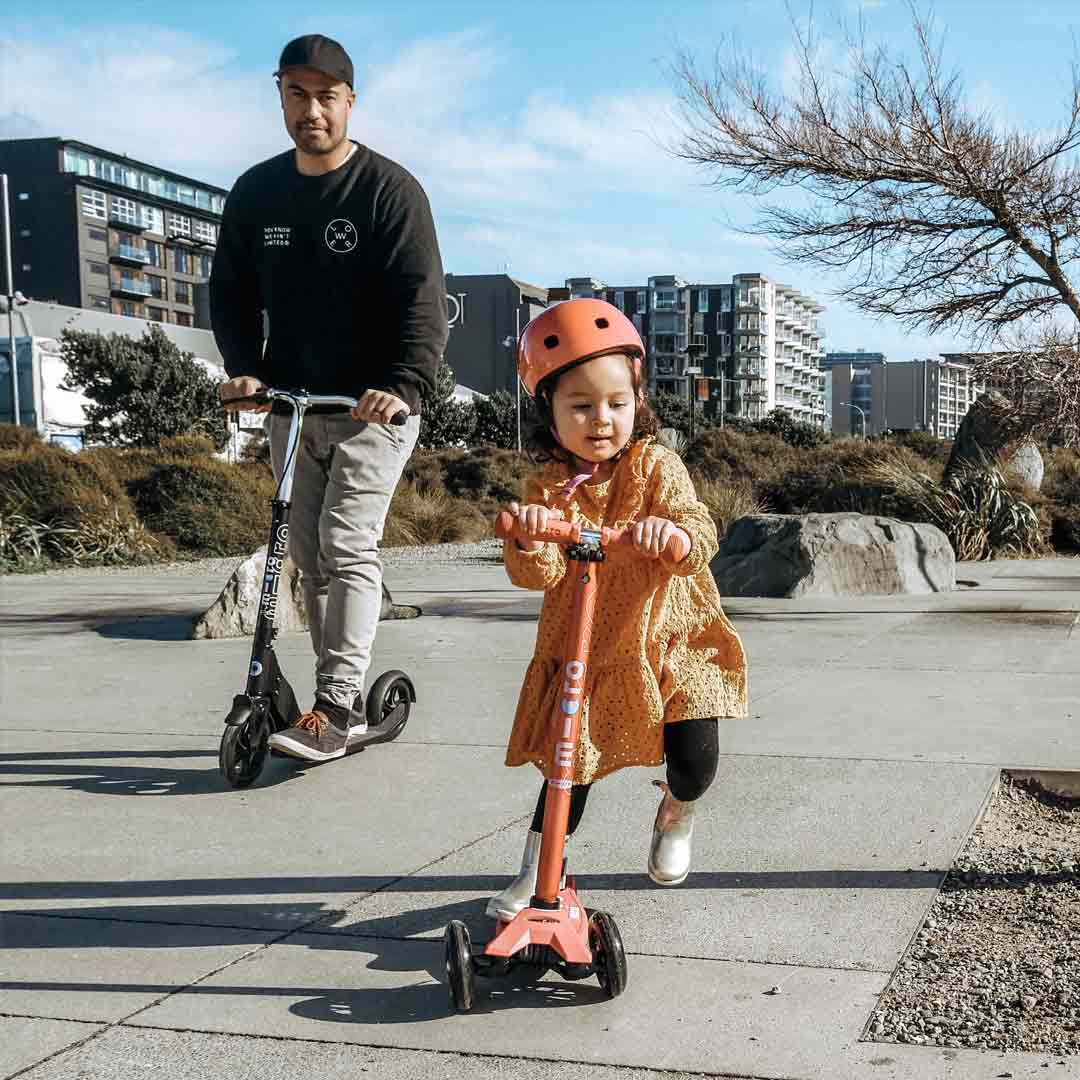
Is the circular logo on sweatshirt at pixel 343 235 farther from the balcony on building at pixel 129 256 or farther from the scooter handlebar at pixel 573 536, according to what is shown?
the balcony on building at pixel 129 256

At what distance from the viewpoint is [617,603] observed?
2615mm

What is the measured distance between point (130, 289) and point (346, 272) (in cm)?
10025

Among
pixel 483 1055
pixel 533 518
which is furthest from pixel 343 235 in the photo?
pixel 483 1055

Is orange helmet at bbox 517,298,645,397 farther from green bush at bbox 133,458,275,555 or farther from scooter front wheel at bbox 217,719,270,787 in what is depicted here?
green bush at bbox 133,458,275,555

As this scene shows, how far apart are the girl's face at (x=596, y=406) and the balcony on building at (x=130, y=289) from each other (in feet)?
331

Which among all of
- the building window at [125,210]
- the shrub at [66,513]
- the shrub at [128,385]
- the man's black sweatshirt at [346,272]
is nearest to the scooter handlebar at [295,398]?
the man's black sweatshirt at [346,272]

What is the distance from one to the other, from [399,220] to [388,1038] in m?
2.61

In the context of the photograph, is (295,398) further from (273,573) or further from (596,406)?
(596,406)

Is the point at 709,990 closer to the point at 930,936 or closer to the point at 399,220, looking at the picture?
the point at 930,936

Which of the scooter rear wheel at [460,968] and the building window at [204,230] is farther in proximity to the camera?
the building window at [204,230]

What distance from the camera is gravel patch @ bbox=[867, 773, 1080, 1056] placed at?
85.5 inches

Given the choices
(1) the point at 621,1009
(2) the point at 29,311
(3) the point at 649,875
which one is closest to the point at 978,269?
(3) the point at 649,875

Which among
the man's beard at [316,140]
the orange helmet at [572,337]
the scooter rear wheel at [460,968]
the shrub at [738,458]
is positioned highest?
the man's beard at [316,140]

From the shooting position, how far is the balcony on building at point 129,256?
322ft
